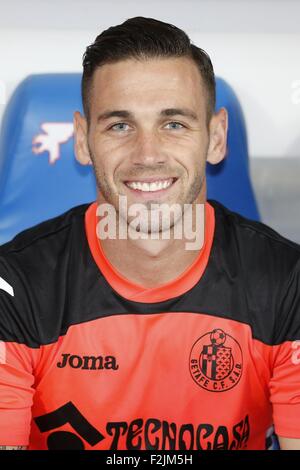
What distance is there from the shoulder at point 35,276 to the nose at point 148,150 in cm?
23

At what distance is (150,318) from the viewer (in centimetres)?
132

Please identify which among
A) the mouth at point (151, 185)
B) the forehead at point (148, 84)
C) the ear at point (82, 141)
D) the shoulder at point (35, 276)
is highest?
the forehead at point (148, 84)

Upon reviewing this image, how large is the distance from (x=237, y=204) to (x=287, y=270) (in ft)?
1.66

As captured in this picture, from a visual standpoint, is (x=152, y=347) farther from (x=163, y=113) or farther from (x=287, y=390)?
(x=163, y=113)

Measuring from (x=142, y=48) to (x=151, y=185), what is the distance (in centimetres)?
24

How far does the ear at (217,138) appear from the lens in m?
1.41

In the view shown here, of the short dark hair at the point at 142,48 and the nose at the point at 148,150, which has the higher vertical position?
the short dark hair at the point at 142,48

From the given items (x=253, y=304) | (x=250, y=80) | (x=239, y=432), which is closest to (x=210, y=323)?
(x=253, y=304)

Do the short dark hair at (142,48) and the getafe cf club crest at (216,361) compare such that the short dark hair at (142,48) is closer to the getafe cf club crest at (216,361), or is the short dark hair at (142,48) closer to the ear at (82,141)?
the ear at (82,141)

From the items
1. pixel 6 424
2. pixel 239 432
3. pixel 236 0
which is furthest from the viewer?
pixel 236 0

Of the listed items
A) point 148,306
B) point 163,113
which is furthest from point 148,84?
point 148,306

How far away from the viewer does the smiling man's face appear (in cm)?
127

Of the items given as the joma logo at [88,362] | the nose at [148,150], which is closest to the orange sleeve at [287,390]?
the joma logo at [88,362]

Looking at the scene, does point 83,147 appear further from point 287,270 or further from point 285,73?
point 285,73
